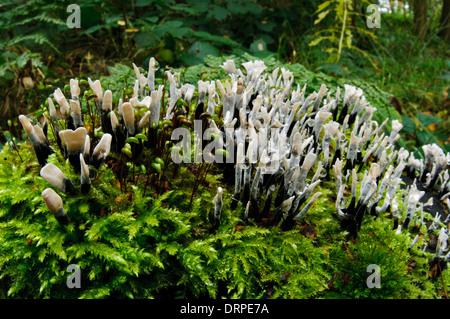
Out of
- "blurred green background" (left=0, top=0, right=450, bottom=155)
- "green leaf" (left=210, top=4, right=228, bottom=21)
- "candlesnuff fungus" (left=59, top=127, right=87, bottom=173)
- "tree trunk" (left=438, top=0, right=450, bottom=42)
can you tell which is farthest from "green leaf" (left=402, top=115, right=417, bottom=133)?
"candlesnuff fungus" (left=59, top=127, right=87, bottom=173)

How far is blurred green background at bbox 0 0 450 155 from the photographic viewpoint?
14.1 feet

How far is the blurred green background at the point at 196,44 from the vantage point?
4309 millimetres

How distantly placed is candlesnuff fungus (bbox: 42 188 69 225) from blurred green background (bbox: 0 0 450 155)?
6.79 feet

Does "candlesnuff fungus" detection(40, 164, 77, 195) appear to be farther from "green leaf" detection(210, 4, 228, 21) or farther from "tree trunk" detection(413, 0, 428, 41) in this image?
"tree trunk" detection(413, 0, 428, 41)

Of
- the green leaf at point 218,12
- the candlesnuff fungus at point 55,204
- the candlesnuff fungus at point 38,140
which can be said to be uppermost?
the green leaf at point 218,12

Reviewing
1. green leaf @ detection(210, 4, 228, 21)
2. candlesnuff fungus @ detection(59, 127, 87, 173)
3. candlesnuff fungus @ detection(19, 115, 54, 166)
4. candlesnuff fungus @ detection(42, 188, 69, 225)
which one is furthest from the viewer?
green leaf @ detection(210, 4, 228, 21)

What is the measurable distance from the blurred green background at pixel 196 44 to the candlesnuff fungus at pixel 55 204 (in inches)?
81.5

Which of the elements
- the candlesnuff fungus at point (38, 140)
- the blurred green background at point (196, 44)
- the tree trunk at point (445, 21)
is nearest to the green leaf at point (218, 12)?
the blurred green background at point (196, 44)

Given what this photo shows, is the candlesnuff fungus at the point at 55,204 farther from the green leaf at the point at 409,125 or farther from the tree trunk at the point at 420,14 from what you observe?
the tree trunk at the point at 420,14

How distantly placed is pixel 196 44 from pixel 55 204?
357 cm

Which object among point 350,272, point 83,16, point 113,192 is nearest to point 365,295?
point 350,272

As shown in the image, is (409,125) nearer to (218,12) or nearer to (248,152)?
(218,12)

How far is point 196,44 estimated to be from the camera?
449 cm
